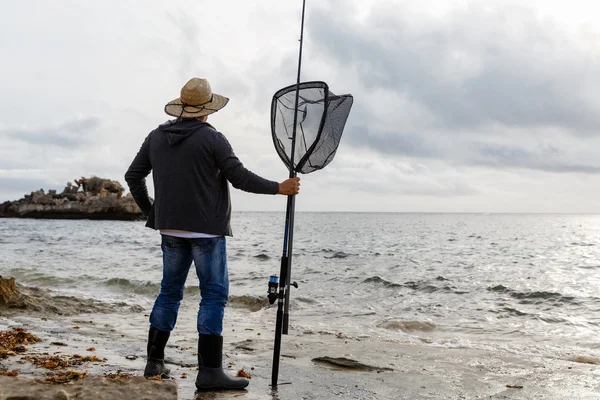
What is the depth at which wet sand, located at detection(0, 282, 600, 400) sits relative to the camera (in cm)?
426

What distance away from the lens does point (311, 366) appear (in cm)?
541

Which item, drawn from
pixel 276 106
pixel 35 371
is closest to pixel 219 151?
pixel 276 106

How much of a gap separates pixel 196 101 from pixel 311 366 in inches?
113

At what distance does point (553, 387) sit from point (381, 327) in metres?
4.37

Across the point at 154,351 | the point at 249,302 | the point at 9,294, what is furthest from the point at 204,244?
the point at 249,302

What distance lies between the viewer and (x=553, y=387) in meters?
5.04

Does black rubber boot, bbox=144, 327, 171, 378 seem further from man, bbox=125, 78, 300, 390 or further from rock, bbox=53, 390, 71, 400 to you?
rock, bbox=53, 390, 71, 400

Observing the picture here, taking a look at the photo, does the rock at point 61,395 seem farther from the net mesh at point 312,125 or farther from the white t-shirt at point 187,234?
the net mesh at point 312,125

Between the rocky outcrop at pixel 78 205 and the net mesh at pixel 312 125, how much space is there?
78.2 meters

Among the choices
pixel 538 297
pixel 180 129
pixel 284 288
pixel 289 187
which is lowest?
pixel 538 297

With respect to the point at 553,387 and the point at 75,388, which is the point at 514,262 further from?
the point at 75,388

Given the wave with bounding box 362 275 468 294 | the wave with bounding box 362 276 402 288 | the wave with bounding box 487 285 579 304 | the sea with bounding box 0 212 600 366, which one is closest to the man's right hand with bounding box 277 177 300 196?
the sea with bounding box 0 212 600 366

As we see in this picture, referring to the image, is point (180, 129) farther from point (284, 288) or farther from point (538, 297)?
point (538, 297)

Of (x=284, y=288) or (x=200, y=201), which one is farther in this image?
(x=284, y=288)
